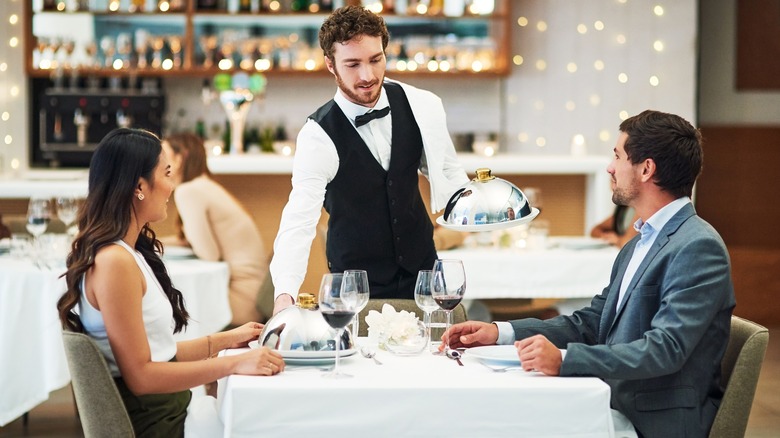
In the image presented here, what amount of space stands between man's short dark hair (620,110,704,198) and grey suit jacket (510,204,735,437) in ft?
0.25

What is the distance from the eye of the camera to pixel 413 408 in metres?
2.06

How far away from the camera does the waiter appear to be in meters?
3.09

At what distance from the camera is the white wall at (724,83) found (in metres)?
8.36

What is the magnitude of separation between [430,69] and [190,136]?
3.29m

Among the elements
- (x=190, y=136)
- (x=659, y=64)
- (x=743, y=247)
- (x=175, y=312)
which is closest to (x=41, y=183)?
(x=190, y=136)

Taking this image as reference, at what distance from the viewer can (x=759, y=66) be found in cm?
830

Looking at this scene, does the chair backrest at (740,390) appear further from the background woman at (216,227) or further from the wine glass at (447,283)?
the background woman at (216,227)

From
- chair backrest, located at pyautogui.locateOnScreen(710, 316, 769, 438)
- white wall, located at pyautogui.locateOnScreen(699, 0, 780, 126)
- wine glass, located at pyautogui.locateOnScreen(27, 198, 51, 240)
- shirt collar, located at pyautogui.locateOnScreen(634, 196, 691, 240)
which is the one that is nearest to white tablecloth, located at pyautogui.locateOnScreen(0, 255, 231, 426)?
wine glass, located at pyautogui.locateOnScreen(27, 198, 51, 240)

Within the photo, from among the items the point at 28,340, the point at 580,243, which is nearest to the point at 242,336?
the point at 28,340

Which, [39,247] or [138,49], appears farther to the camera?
[138,49]

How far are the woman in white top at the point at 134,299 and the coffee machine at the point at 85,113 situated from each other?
5.70 metres

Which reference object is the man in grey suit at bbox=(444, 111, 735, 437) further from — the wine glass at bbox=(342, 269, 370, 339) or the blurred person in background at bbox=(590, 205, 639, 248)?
the blurred person in background at bbox=(590, 205, 639, 248)

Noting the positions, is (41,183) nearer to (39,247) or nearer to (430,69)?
(39,247)

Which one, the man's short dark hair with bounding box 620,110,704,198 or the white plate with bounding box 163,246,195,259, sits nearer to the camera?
the man's short dark hair with bounding box 620,110,704,198
